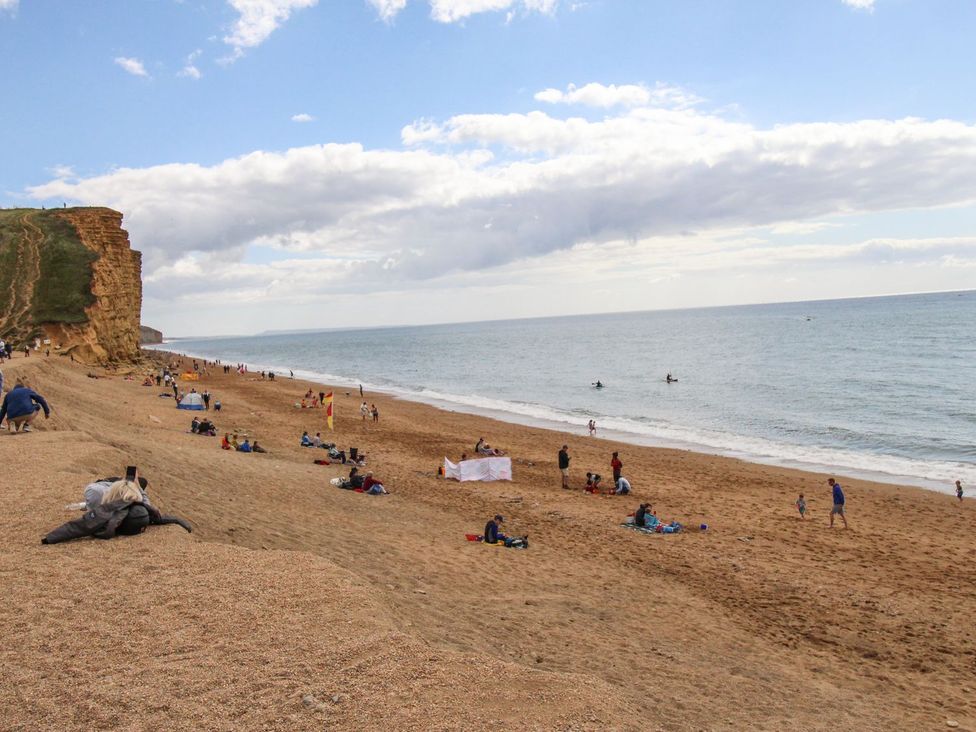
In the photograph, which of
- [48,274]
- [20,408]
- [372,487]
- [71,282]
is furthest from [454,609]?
[48,274]

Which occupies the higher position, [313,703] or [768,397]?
[313,703]

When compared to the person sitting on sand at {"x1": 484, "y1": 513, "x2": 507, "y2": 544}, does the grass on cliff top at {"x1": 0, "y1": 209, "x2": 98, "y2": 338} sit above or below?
above

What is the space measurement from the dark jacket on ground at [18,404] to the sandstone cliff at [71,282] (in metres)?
32.2

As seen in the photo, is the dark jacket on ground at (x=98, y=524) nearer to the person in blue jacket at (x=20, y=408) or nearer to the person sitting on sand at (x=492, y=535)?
the person sitting on sand at (x=492, y=535)

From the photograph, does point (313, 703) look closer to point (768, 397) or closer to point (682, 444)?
point (682, 444)

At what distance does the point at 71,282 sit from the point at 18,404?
120ft

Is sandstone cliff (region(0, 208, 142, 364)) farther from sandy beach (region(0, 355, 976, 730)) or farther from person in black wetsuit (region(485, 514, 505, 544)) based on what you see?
person in black wetsuit (region(485, 514, 505, 544))

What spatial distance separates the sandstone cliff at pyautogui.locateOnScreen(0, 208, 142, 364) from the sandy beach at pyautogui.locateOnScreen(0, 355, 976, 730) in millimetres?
30743

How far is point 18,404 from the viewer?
47.8 ft

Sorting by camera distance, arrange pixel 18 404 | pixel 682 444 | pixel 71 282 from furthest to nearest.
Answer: pixel 71 282 → pixel 682 444 → pixel 18 404

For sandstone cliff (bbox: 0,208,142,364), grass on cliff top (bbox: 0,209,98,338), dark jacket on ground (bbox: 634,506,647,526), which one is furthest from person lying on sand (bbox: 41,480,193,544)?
grass on cliff top (bbox: 0,209,98,338)

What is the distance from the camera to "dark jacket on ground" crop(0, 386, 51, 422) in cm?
1450

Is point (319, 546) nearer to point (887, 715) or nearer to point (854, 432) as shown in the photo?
point (887, 715)

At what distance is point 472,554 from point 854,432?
27.5 metres
